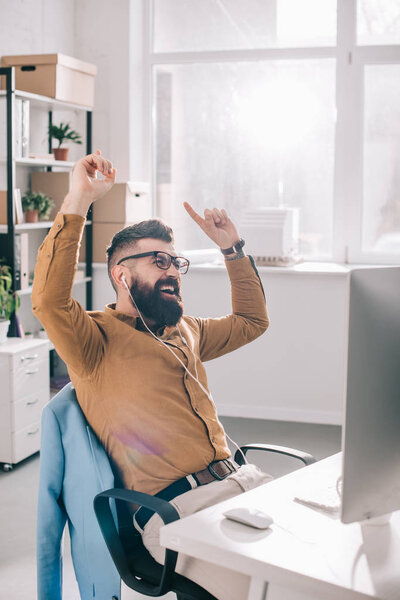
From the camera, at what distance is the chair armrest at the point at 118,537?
1.56 metres

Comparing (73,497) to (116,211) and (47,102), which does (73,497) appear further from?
(116,211)

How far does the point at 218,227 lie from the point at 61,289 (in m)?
0.63

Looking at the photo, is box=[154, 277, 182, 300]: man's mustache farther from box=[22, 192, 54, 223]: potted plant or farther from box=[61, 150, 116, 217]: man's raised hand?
box=[22, 192, 54, 223]: potted plant

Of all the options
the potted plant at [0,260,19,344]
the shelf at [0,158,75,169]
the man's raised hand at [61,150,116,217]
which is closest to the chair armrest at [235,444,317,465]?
the man's raised hand at [61,150,116,217]

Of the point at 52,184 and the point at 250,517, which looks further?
the point at 52,184

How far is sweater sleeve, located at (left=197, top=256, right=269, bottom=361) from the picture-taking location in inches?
88.0

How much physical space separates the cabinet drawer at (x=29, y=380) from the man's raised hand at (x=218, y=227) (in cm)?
173

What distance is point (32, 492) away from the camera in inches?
129

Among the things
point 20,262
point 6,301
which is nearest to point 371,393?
point 6,301

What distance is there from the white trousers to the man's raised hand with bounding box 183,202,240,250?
0.68m

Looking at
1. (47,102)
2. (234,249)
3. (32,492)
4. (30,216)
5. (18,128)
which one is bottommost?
(32,492)

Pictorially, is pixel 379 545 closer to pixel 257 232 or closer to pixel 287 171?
pixel 257 232

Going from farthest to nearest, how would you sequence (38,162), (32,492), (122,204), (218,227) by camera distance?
1. (122,204)
2. (38,162)
3. (32,492)
4. (218,227)

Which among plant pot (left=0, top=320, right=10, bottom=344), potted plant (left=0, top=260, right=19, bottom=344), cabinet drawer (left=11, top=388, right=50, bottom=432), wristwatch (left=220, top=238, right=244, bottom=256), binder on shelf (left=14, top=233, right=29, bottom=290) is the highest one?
wristwatch (left=220, top=238, right=244, bottom=256)
